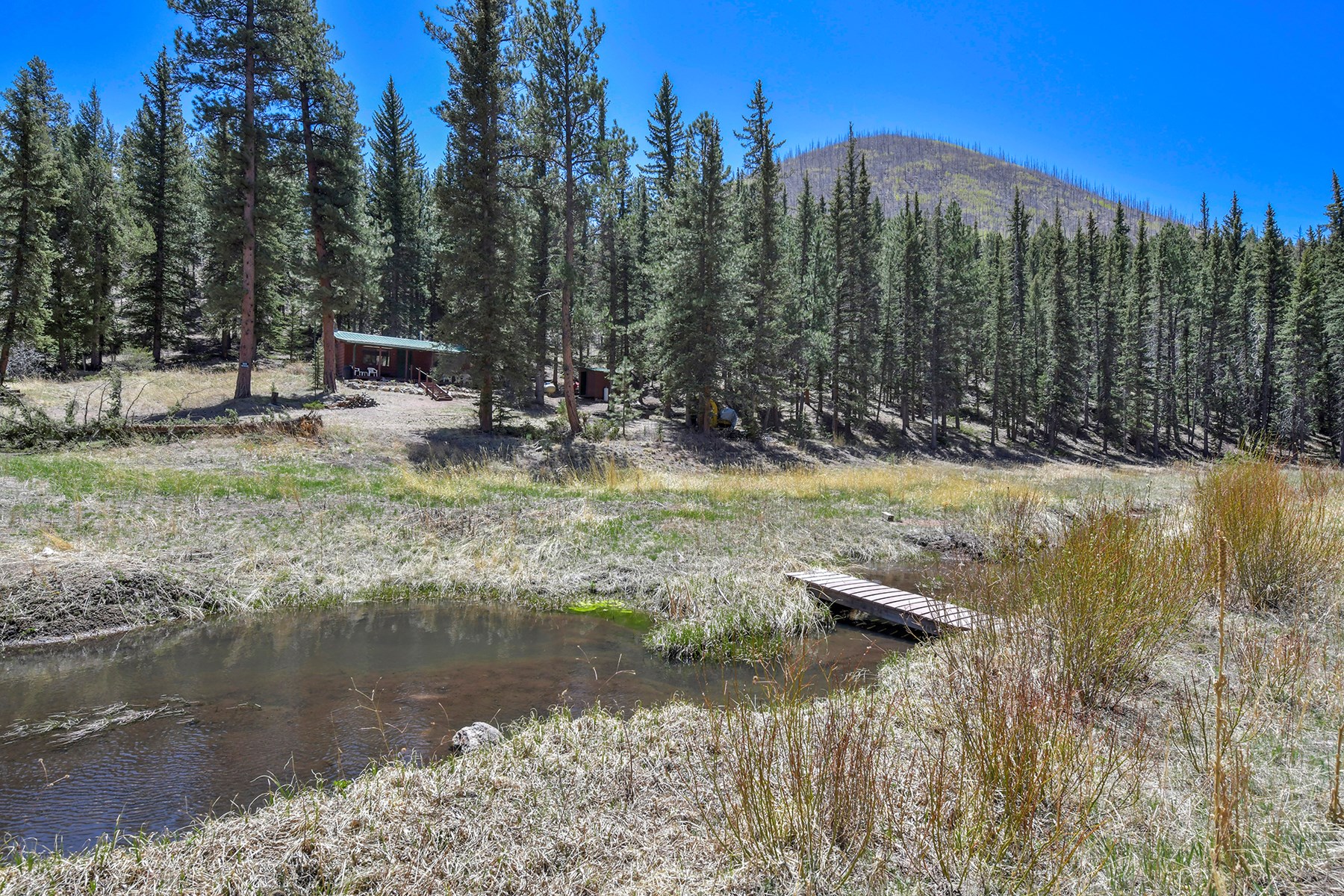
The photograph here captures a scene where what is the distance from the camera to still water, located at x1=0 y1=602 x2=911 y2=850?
16.8ft

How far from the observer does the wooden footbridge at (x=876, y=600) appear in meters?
9.09

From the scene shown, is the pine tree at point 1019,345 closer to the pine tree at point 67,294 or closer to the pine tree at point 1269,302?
the pine tree at point 1269,302

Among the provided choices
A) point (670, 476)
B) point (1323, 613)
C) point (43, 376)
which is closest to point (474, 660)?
point (1323, 613)

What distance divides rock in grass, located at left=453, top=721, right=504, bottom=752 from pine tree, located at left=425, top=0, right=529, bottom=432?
21150 mm

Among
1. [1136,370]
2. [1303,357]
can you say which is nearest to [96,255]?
[1136,370]

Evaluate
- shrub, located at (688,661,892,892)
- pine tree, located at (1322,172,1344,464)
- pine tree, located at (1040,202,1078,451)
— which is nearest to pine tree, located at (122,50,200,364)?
shrub, located at (688,661,892,892)

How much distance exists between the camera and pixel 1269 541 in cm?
759

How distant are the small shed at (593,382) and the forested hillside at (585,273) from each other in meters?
2.26

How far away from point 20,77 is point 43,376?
13.2 metres

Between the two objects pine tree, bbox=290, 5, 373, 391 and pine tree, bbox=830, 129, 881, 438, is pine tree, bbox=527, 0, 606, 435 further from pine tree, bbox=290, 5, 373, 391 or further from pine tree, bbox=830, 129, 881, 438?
pine tree, bbox=830, 129, 881, 438

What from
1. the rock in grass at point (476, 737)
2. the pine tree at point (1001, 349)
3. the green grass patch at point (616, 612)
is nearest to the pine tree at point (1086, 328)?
the pine tree at point (1001, 349)

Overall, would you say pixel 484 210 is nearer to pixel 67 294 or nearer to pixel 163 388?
pixel 163 388

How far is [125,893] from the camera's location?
3445 millimetres

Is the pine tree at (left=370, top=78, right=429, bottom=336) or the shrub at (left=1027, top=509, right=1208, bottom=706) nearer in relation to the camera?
the shrub at (left=1027, top=509, right=1208, bottom=706)
